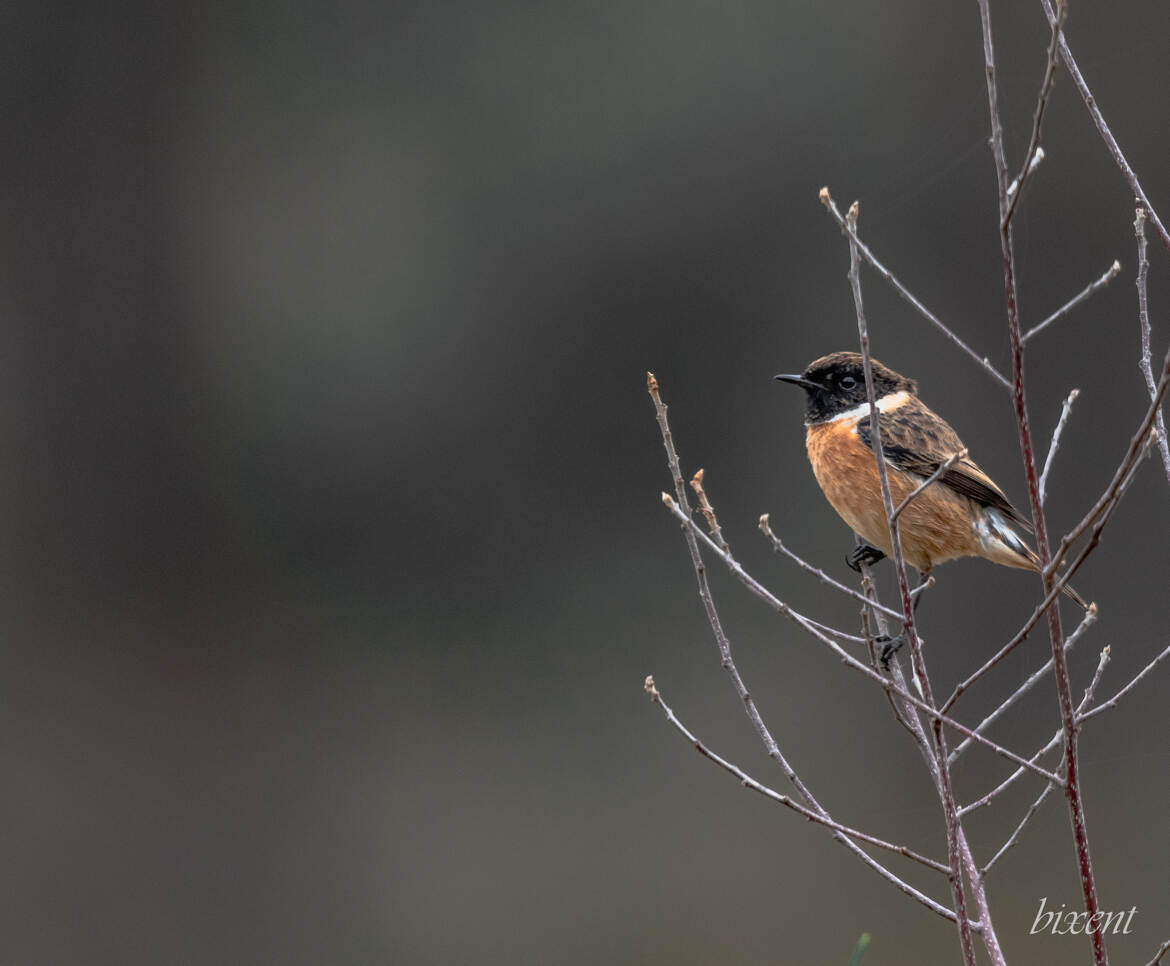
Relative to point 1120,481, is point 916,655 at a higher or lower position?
lower

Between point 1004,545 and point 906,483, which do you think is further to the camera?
point 906,483

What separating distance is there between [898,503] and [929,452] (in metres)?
0.18

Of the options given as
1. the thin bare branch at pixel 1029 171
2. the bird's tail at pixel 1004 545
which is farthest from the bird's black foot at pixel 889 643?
the thin bare branch at pixel 1029 171

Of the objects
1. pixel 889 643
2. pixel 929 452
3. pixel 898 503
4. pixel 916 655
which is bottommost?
pixel 889 643

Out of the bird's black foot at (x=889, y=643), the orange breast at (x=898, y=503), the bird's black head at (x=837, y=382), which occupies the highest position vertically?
the bird's black head at (x=837, y=382)

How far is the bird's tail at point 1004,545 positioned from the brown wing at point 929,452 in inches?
1.8

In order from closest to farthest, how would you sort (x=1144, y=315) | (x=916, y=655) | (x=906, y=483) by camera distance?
(x=916, y=655), (x=1144, y=315), (x=906, y=483)

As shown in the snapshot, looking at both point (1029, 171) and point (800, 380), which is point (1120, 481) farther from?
point (800, 380)

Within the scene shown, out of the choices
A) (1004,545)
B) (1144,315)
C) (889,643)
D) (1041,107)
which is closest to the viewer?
(1041,107)

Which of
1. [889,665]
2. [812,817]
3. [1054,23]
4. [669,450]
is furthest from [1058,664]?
[889,665]

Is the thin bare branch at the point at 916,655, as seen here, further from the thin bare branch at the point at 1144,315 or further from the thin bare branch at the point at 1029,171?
the thin bare branch at the point at 1144,315

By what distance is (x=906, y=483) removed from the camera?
11.5 ft

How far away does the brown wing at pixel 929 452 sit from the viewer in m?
3.43

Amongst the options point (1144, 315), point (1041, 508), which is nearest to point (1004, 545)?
point (1144, 315)
